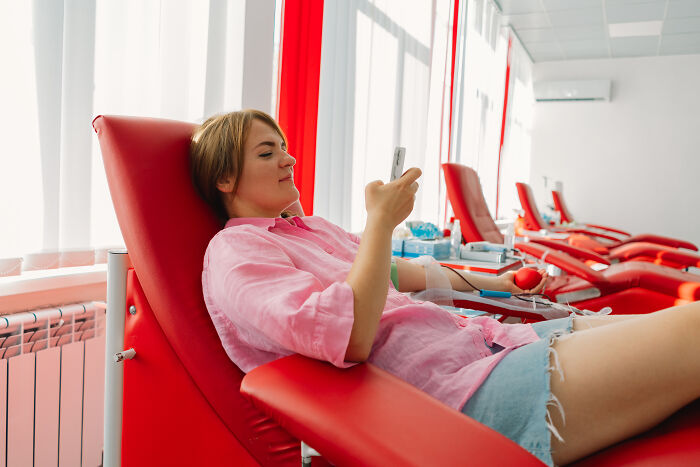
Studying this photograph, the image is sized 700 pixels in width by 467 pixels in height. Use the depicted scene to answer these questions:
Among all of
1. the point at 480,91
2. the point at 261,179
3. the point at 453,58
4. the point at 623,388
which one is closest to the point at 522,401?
the point at 623,388

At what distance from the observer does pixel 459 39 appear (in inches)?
165

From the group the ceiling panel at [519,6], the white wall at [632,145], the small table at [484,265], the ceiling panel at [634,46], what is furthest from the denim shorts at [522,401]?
the white wall at [632,145]

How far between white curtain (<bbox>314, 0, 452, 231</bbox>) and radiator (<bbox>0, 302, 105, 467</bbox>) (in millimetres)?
1255

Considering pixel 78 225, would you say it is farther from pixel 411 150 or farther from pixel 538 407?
pixel 411 150

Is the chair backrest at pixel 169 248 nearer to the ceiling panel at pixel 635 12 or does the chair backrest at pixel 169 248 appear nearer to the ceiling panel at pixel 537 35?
the ceiling panel at pixel 635 12

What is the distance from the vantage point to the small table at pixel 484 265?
82.1 inches

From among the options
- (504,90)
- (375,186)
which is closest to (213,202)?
(375,186)

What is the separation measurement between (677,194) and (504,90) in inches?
115

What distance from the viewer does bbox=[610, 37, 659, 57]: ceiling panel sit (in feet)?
19.9

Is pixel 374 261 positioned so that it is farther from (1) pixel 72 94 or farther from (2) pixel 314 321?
(1) pixel 72 94

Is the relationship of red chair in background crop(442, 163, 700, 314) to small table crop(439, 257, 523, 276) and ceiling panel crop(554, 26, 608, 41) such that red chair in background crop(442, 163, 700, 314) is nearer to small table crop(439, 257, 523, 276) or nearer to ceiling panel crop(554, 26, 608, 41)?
small table crop(439, 257, 523, 276)

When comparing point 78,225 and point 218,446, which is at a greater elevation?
point 78,225

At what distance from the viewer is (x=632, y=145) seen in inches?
273

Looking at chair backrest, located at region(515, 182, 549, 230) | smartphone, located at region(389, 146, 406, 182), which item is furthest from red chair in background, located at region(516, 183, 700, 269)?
smartphone, located at region(389, 146, 406, 182)
